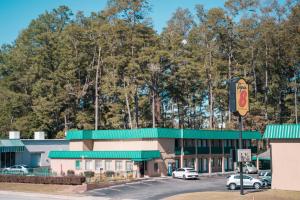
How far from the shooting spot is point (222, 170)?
73.4 meters

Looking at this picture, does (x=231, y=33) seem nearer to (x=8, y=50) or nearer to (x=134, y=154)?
(x=134, y=154)

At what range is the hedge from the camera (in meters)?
53.6

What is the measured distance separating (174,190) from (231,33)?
45273mm

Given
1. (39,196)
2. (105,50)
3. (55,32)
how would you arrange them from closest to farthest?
(39,196) < (105,50) < (55,32)

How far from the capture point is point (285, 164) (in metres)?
43.6

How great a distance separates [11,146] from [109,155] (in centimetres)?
1980

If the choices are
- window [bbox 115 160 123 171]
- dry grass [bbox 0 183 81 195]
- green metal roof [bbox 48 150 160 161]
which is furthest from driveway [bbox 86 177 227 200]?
window [bbox 115 160 123 171]

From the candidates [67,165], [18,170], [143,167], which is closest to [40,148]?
[67,165]

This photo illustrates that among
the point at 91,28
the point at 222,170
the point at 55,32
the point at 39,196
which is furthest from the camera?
the point at 55,32

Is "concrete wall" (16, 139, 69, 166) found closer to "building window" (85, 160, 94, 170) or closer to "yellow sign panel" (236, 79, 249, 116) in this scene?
"building window" (85, 160, 94, 170)

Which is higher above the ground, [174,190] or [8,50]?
[8,50]

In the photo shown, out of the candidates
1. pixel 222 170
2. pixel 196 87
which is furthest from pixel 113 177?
pixel 196 87

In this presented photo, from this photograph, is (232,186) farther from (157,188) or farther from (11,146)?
(11,146)

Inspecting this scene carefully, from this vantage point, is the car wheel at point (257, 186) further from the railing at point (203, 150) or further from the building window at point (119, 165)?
the railing at point (203, 150)
